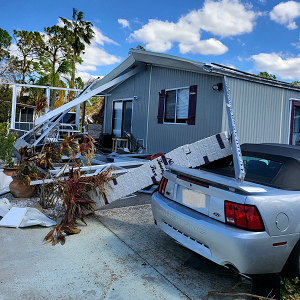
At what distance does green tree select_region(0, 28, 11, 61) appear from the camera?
26.3 m

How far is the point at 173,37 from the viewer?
2278cm

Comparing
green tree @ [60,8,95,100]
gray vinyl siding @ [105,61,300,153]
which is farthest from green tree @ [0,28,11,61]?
gray vinyl siding @ [105,61,300,153]

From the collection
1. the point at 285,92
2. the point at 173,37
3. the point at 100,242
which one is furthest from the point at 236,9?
the point at 100,242

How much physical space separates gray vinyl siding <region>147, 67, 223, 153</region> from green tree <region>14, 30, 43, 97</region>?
24277 millimetres

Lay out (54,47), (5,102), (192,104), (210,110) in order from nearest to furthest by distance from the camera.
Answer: (210,110) < (192,104) < (5,102) < (54,47)

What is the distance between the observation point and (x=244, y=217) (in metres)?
2.24

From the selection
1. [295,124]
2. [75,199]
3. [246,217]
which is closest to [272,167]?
[246,217]

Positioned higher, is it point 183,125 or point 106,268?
point 183,125

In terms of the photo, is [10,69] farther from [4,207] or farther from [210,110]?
[4,207]

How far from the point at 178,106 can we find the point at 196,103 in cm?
83

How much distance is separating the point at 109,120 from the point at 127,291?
1036cm

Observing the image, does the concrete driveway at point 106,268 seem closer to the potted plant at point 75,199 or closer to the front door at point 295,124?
the potted plant at point 75,199

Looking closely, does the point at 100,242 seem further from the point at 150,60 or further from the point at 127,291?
the point at 150,60

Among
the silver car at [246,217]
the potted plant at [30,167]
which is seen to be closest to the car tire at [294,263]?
the silver car at [246,217]
